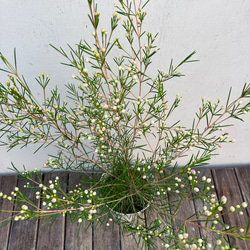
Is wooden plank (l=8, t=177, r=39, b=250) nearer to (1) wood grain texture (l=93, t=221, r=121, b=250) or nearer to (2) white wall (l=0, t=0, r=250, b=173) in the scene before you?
(1) wood grain texture (l=93, t=221, r=121, b=250)

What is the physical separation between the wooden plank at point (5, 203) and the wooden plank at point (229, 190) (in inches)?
50.6

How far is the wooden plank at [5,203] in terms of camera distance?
1.42 meters

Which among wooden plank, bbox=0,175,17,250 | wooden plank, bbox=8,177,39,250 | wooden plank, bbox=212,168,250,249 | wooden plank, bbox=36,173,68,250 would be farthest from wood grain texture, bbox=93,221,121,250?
wooden plank, bbox=212,168,250,249

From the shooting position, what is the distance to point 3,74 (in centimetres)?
112

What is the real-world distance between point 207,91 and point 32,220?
1242 millimetres

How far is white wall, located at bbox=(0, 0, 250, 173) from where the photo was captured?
94 cm

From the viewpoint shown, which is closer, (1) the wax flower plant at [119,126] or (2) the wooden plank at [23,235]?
(1) the wax flower plant at [119,126]

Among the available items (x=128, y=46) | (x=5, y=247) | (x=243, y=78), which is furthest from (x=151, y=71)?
(x=5, y=247)

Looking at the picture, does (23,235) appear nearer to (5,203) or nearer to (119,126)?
(5,203)

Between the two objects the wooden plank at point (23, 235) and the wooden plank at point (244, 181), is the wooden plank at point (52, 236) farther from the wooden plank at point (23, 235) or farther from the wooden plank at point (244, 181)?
the wooden plank at point (244, 181)

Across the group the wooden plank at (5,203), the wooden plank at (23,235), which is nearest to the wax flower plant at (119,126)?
the wooden plank at (23,235)

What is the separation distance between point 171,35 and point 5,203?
1392mm

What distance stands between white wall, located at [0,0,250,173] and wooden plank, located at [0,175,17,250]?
752 mm

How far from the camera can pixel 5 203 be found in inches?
61.0
